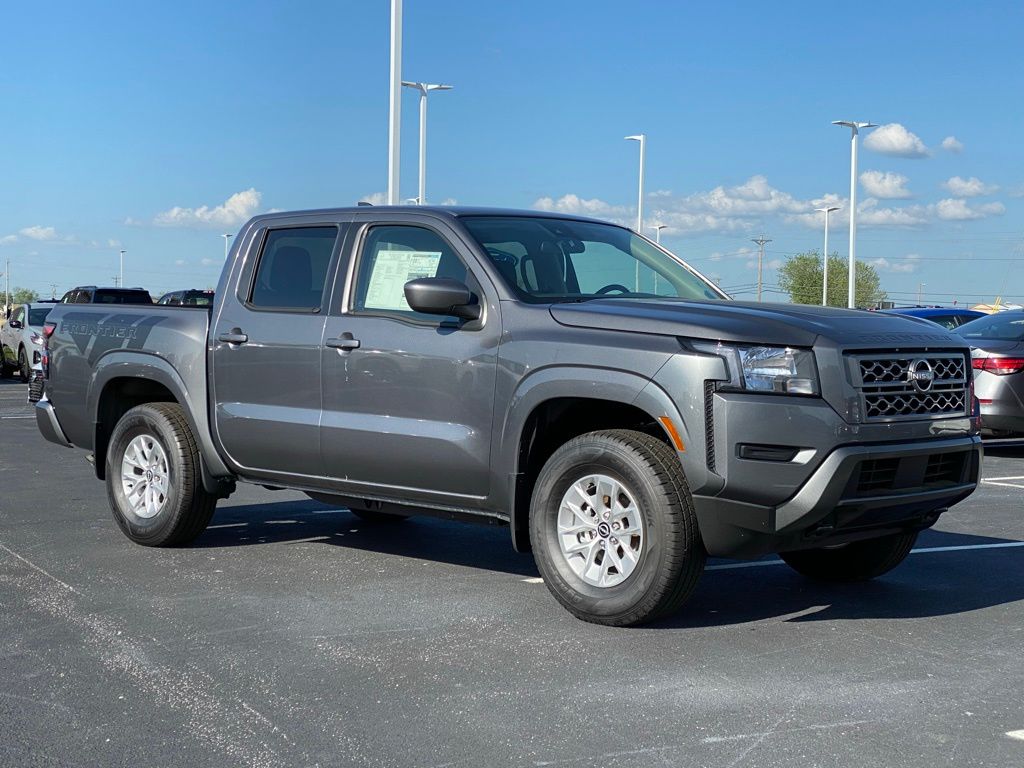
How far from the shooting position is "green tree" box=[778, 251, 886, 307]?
11194 cm

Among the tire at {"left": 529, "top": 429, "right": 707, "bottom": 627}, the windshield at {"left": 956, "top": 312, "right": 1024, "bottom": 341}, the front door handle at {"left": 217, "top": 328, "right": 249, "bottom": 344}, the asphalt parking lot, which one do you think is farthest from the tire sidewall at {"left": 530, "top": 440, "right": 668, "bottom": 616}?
the windshield at {"left": 956, "top": 312, "right": 1024, "bottom": 341}

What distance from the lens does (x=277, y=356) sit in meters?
7.08

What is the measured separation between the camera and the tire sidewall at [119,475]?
761 cm

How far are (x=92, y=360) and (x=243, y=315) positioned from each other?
140 centimetres

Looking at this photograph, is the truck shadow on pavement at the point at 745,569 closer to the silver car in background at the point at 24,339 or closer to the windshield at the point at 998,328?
the windshield at the point at 998,328

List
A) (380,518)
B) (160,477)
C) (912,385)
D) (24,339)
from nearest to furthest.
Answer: (912,385) < (160,477) < (380,518) < (24,339)

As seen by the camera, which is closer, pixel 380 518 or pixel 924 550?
pixel 924 550

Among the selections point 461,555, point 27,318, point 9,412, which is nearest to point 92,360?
point 461,555

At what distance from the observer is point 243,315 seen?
736 centimetres

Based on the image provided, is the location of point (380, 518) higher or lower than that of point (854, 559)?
lower

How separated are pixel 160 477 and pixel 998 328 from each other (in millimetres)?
9048

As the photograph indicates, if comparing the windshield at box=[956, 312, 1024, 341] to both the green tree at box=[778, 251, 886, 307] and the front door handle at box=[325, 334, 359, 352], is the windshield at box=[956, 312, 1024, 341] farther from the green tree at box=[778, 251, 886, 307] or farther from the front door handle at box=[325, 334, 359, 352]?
the green tree at box=[778, 251, 886, 307]

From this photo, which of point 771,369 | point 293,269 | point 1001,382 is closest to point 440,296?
point 293,269

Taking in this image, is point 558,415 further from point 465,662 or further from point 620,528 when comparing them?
point 465,662
